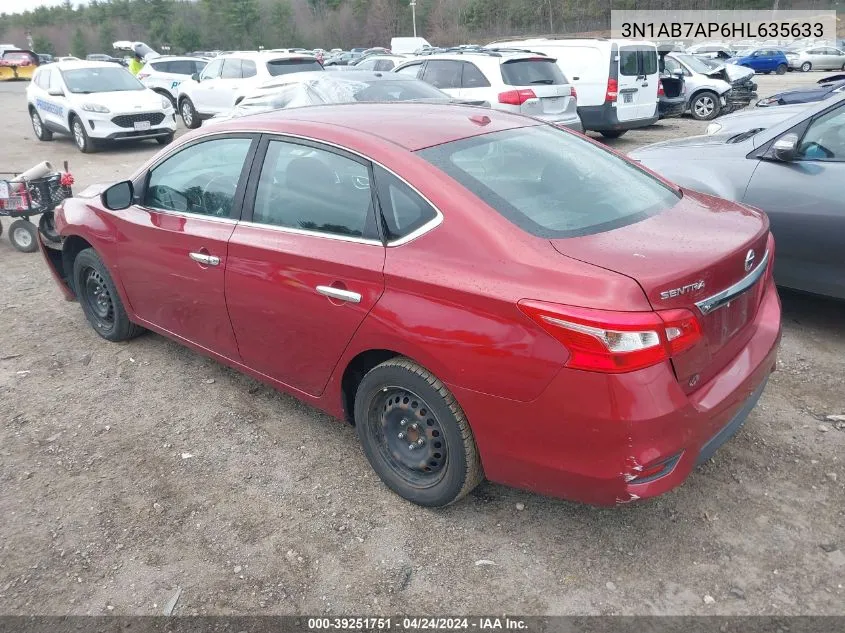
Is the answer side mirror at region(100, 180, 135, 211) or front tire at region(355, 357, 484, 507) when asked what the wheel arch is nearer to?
front tire at region(355, 357, 484, 507)

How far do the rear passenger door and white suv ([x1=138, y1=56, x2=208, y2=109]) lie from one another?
16934mm

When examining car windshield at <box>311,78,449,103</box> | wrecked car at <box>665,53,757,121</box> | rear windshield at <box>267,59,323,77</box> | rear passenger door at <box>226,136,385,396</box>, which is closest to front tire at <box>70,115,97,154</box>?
rear windshield at <box>267,59,323,77</box>

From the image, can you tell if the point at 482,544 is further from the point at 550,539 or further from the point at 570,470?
the point at 570,470

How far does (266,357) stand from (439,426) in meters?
1.12

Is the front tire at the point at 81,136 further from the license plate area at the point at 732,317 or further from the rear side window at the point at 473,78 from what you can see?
the license plate area at the point at 732,317

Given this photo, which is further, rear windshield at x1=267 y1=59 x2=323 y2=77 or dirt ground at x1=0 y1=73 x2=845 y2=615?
rear windshield at x1=267 y1=59 x2=323 y2=77

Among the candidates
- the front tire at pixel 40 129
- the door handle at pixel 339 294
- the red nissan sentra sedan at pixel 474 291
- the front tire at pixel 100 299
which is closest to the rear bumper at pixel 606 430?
the red nissan sentra sedan at pixel 474 291

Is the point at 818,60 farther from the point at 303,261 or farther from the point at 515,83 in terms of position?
the point at 303,261

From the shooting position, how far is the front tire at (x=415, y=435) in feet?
8.84

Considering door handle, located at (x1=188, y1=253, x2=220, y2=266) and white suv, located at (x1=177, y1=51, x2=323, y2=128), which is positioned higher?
white suv, located at (x1=177, y1=51, x2=323, y2=128)

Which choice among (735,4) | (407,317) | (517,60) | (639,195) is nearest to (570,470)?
(407,317)

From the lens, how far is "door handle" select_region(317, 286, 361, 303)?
283 cm

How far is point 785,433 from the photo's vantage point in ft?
11.3

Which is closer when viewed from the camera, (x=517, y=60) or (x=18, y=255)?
(x=18, y=255)
